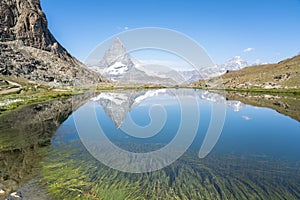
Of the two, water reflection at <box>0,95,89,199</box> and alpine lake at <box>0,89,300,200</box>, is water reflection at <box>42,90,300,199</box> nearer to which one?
alpine lake at <box>0,89,300,200</box>

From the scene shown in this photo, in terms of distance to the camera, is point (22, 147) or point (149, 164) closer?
point (149, 164)

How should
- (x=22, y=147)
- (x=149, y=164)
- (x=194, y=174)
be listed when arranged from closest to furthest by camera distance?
(x=194, y=174) < (x=149, y=164) < (x=22, y=147)

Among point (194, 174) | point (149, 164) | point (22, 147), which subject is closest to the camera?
point (194, 174)

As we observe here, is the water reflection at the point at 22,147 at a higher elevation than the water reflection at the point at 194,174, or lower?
lower

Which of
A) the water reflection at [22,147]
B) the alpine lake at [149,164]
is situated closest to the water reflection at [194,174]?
the alpine lake at [149,164]

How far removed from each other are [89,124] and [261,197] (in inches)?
1152

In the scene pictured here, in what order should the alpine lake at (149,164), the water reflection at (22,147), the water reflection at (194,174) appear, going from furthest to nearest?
the water reflection at (22,147), the alpine lake at (149,164), the water reflection at (194,174)

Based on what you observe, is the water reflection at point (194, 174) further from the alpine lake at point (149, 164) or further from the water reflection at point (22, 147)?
the water reflection at point (22, 147)

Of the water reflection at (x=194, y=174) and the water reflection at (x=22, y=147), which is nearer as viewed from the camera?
the water reflection at (x=194, y=174)

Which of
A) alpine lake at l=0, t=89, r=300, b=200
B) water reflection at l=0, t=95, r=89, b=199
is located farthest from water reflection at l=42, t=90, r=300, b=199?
water reflection at l=0, t=95, r=89, b=199

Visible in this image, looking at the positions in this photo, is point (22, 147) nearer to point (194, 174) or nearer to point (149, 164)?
point (149, 164)

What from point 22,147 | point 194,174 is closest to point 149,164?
point 194,174

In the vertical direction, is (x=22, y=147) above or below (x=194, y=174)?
below

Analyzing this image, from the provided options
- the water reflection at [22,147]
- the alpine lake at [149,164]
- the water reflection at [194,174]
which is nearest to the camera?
the water reflection at [194,174]
